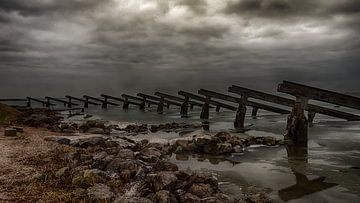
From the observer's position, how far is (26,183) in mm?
8281

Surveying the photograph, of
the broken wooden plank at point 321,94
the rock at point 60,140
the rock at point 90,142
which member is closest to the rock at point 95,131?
the rock at point 60,140

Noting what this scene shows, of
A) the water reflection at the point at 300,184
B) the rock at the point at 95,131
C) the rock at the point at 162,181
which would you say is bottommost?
the rock at the point at 95,131

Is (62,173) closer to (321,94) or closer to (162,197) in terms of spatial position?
(162,197)

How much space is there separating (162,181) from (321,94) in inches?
314

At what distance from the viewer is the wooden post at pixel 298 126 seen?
14.1 meters

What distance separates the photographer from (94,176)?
26.0 feet

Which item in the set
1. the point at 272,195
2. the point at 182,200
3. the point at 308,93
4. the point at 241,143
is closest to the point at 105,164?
the point at 182,200

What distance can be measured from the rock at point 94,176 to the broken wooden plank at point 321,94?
825 centimetres

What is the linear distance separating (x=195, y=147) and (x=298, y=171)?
4324 millimetres

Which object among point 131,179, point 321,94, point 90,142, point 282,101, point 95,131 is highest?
point 321,94

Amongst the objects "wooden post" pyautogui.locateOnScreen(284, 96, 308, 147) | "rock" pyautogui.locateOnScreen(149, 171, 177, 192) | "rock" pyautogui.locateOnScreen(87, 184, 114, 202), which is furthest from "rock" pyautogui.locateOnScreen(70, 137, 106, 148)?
"wooden post" pyautogui.locateOnScreen(284, 96, 308, 147)

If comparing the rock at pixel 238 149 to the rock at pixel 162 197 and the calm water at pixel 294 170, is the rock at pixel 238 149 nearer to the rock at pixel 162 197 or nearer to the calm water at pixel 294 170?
the calm water at pixel 294 170

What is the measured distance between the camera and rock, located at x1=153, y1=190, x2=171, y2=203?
21.5 feet

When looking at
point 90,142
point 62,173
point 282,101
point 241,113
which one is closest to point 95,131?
point 90,142
